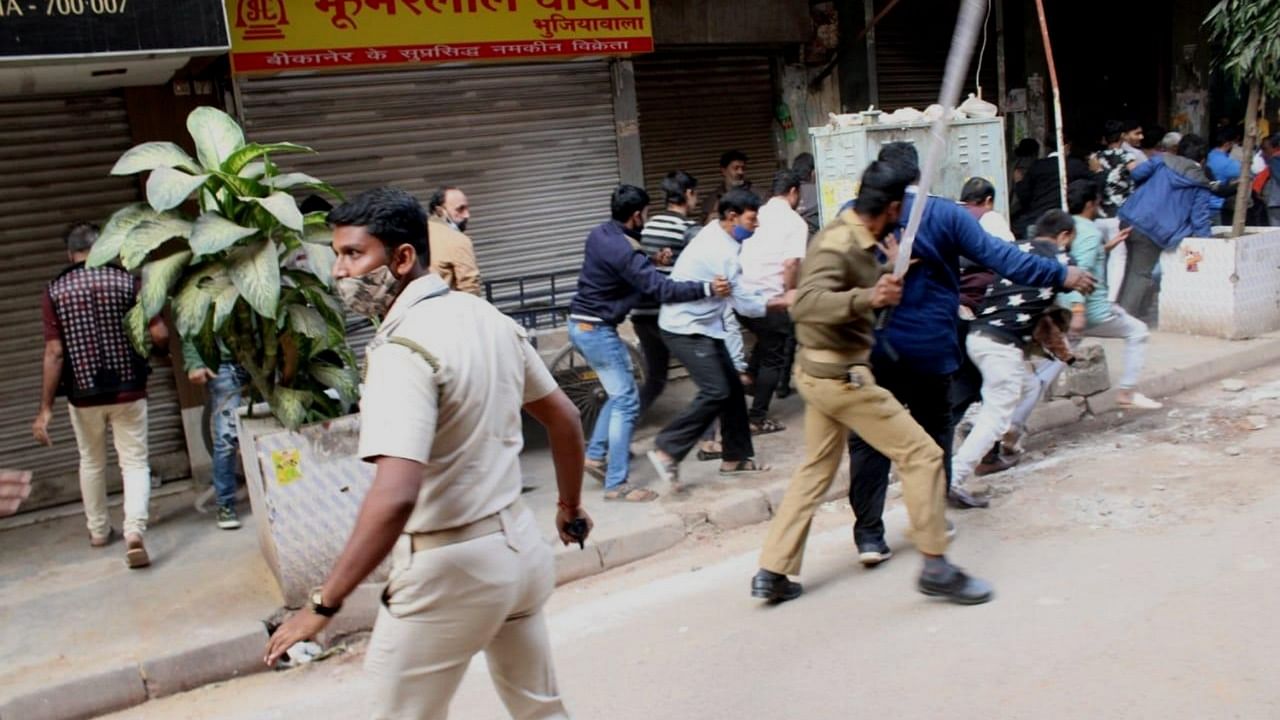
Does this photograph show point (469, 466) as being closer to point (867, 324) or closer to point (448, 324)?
point (448, 324)

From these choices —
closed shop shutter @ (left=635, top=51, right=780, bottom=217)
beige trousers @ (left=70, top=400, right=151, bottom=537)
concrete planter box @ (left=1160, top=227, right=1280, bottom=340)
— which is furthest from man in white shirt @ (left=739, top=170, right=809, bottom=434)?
concrete planter box @ (left=1160, top=227, right=1280, bottom=340)

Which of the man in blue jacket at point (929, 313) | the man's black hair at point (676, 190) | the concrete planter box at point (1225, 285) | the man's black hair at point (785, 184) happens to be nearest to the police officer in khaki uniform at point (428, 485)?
the man in blue jacket at point (929, 313)

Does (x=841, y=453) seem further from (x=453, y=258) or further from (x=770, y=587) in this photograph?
(x=453, y=258)

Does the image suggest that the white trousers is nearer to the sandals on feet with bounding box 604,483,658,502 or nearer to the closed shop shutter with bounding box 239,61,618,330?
the sandals on feet with bounding box 604,483,658,502

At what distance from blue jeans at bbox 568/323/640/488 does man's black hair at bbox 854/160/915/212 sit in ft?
7.64

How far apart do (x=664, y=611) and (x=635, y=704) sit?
0.94m

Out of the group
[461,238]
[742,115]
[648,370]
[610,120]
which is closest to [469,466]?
[461,238]

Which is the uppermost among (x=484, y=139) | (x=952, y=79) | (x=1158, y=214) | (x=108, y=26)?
(x=108, y=26)

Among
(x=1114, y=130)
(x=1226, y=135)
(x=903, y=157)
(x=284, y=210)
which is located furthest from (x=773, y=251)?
(x=1226, y=135)

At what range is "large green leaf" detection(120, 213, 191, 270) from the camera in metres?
4.73

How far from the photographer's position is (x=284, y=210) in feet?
15.9

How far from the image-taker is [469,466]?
2598 millimetres

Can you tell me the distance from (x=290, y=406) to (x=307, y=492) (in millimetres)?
405

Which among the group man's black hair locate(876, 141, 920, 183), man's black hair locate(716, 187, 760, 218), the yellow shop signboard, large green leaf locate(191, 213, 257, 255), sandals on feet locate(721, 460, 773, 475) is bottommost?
sandals on feet locate(721, 460, 773, 475)
